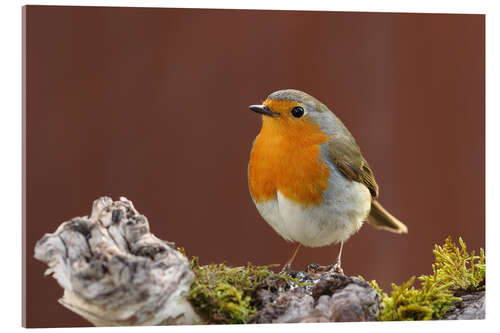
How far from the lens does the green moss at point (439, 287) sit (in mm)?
3877

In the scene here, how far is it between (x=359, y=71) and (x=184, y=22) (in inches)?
47.5

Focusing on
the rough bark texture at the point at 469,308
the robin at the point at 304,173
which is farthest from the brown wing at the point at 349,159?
the rough bark texture at the point at 469,308

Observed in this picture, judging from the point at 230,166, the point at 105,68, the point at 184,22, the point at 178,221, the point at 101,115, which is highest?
the point at 184,22

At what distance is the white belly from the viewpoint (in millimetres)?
3957

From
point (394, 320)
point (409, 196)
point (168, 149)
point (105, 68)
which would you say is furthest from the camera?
point (409, 196)

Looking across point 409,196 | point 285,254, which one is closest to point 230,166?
point 285,254

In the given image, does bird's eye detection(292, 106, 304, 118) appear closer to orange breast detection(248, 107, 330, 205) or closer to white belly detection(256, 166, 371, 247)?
orange breast detection(248, 107, 330, 205)

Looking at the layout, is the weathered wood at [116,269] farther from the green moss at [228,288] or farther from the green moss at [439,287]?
the green moss at [439,287]

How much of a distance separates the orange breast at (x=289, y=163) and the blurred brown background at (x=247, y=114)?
38cm

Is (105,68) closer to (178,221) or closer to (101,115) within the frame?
(101,115)

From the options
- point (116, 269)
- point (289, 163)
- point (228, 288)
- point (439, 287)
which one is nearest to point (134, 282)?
point (116, 269)

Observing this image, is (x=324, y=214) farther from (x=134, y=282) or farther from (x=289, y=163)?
(x=134, y=282)

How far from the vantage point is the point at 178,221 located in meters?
4.42

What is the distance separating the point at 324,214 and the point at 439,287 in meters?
0.79
